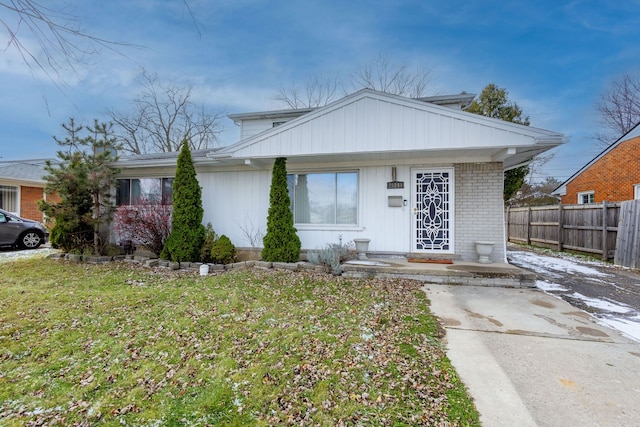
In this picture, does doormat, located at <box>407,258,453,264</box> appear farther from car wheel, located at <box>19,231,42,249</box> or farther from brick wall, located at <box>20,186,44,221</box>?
brick wall, located at <box>20,186,44,221</box>

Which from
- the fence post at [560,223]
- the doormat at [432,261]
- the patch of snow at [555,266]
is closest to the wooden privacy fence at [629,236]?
the patch of snow at [555,266]

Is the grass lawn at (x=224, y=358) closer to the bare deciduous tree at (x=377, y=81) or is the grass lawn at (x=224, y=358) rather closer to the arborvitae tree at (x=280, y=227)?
the arborvitae tree at (x=280, y=227)

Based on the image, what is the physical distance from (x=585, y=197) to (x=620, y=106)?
9.58 meters

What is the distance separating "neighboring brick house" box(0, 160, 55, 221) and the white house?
32.9 feet

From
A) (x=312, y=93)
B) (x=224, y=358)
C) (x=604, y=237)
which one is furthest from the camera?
(x=312, y=93)

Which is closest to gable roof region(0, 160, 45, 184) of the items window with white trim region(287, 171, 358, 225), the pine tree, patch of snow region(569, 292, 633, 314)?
window with white trim region(287, 171, 358, 225)

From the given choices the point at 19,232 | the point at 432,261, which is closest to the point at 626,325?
the point at 432,261

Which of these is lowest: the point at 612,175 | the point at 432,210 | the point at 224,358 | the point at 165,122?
the point at 224,358

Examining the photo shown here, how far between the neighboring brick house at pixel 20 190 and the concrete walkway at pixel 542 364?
18.0 m

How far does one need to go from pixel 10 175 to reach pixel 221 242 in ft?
46.0

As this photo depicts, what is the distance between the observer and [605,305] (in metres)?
4.75

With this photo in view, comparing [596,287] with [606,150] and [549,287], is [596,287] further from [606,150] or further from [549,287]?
[606,150]

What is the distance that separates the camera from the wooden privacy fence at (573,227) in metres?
8.72

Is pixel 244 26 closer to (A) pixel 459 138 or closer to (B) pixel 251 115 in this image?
(A) pixel 459 138
